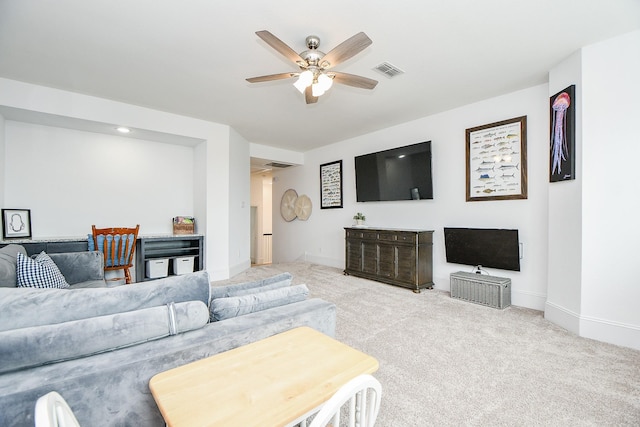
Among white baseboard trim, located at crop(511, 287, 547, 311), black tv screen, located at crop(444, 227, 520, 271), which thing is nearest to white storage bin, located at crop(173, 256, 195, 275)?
black tv screen, located at crop(444, 227, 520, 271)

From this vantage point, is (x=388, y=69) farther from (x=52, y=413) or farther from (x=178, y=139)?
(x=178, y=139)

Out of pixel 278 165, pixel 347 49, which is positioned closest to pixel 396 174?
pixel 347 49

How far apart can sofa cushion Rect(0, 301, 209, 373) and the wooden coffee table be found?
0.97 ft

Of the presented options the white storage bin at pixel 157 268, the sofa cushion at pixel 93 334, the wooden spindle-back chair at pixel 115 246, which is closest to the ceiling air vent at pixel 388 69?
the sofa cushion at pixel 93 334

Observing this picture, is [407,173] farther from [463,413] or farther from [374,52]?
[463,413]

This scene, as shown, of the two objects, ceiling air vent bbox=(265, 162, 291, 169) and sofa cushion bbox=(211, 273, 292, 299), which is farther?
ceiling air vent bbox=(265, 162, 291, 169)

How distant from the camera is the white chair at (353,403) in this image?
0.64 meters

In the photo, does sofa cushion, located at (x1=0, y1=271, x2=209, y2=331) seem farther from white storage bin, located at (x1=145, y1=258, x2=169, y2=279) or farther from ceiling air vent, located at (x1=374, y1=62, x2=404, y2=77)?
white storage bin, located at (x1=145, y1=258, x2=169, y2=279)

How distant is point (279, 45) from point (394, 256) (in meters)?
3.26

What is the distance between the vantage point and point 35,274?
204 centimetres

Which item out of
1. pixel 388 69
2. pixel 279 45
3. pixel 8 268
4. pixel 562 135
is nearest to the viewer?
pixel 8 268

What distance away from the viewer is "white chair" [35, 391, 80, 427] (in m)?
0.56

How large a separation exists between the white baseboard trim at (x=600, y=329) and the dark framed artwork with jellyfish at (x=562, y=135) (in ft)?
4.39

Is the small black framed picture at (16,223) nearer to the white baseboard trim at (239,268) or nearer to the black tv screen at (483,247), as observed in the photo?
the white baseboard trim at (239,268)
